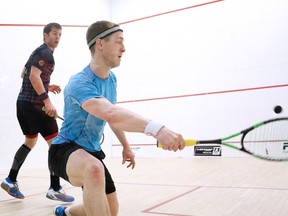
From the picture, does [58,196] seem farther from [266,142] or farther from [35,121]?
[266,142]

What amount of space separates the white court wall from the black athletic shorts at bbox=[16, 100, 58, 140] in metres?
2.29

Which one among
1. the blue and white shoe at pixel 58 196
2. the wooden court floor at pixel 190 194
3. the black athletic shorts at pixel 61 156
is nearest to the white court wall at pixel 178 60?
the wooden court floor at pixel 190 194

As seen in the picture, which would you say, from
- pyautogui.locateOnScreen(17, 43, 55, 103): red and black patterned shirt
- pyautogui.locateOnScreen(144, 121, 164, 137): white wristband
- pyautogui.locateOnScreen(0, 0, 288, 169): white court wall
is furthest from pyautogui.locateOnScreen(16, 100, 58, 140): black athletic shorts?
pyautogui.locateOnScreen(0, 0, 288, 169): white court wall

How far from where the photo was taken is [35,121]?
7.22ft

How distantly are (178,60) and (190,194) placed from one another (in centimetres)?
320

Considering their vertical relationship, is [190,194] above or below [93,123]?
below

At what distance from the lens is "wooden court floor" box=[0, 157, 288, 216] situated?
1.74 m

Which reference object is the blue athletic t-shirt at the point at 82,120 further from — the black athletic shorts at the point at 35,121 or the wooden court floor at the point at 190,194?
the black athletic shorts at the point at 35,121

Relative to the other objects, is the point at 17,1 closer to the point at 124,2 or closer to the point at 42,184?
the point at 124,2

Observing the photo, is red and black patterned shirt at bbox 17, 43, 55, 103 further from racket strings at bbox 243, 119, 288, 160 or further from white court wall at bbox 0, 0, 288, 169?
white court wall at bbox 0, 0, 288, 169

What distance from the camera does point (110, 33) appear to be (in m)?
1.39

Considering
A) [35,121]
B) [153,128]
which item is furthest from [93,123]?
[35,121]

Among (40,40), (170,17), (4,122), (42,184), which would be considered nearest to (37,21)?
(40,40)

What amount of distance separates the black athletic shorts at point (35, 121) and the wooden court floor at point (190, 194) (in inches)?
16.5
